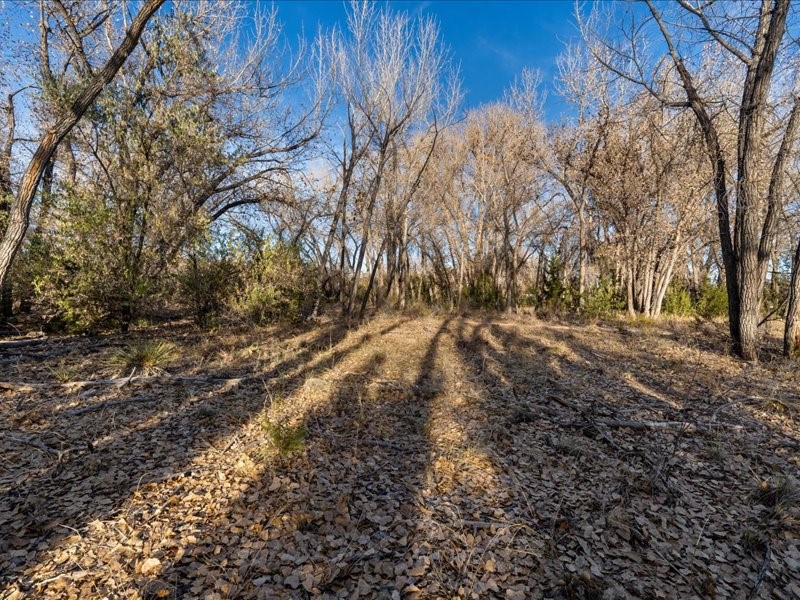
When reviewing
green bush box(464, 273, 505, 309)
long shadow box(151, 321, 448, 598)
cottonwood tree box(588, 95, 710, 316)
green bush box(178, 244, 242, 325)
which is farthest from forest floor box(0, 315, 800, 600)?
green bush box(464, 273, 505, 309)

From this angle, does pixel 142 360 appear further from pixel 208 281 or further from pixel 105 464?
pixel 208 281

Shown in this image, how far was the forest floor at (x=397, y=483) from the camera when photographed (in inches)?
87.4

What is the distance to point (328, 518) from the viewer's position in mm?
2734

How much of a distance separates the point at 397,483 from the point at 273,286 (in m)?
6.67

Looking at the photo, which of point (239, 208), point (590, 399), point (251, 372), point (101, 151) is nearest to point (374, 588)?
point (590, 399)

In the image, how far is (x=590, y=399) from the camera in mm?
4848

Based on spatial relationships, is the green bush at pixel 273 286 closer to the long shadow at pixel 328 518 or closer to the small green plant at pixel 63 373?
the small green plant at pixel 63 373

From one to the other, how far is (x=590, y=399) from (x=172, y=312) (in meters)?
9.41

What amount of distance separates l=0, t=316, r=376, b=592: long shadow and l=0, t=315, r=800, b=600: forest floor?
2 cm

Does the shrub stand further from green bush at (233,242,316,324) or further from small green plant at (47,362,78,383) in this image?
small green plant at (47,362,78,383)

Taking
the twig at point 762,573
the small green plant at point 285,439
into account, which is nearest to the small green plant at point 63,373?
the small green plant at point 285,439

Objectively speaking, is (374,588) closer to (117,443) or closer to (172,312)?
(117,443)

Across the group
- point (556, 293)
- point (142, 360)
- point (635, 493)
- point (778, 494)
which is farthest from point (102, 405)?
point (556, 293)

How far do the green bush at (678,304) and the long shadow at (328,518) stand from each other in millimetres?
12067
